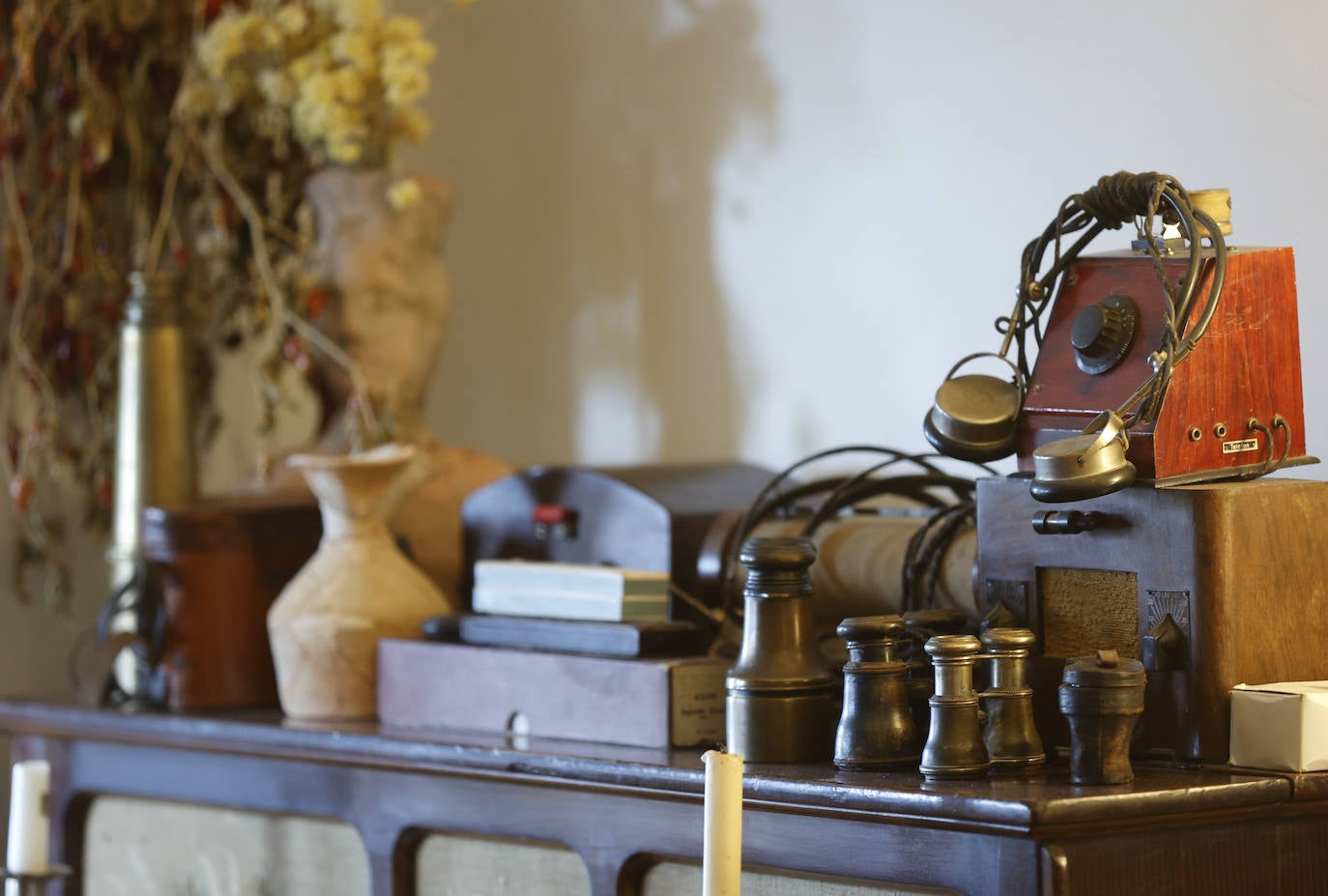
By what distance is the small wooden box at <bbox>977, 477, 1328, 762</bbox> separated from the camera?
1200mm

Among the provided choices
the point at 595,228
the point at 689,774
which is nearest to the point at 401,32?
the point at 595,228

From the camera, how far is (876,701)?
1239 millimetres

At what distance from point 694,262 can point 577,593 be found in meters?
0.63

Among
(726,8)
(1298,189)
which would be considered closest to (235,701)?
(726,8)

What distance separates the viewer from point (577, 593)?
1.53 metres

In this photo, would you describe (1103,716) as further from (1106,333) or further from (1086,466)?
(1106,333)

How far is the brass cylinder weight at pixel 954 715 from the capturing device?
1.19 meters

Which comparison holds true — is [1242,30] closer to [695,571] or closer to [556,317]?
[695,571]

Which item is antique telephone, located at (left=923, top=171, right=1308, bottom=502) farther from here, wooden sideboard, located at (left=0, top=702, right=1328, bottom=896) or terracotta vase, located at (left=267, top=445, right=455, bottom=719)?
terracotta vase, located at (left=267, top=445, right=455, bottom=719)

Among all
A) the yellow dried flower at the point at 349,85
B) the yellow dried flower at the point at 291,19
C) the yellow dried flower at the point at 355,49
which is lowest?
the yellow dried flower at the point at 349,85

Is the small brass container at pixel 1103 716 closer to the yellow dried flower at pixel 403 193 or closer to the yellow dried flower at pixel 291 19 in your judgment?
the yellow dried flower at pixel 403 193

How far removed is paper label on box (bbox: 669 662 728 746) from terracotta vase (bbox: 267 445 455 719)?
376 millimetres

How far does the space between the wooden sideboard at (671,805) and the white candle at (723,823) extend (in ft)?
0.58

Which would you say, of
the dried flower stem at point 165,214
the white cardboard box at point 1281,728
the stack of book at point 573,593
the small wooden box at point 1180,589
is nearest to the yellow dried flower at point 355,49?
the dried flower stem at point 165,214
